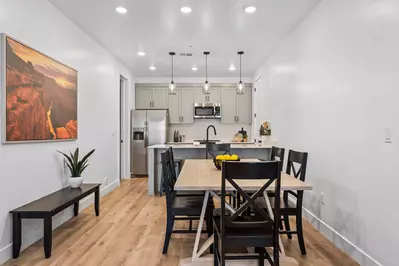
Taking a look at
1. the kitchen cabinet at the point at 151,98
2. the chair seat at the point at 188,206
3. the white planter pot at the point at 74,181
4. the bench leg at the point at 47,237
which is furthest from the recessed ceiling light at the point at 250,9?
the kitchen cabinet at the point at 151,98

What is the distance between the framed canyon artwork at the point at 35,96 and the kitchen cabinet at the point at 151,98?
3.94m

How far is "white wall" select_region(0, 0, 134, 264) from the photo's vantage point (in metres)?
2.70

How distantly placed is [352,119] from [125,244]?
98.4 inches

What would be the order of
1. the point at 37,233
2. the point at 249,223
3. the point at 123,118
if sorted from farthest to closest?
the point at 123,118
the point at 37,233
the point at 249,223

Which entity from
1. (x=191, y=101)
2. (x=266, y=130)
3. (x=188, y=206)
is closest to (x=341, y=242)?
(x=188, y=206)

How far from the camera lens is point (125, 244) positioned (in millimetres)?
3012

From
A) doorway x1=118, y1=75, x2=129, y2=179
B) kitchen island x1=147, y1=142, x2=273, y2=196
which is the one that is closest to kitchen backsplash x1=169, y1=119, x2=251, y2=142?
doorway x1=118, y1=75, x2=129, y2=179

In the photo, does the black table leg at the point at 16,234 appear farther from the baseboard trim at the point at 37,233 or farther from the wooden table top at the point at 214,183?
the wooden table top at the point at 214,183

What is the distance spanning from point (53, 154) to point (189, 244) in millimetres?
1885

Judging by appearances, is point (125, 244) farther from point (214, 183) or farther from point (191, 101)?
point (191, 101)

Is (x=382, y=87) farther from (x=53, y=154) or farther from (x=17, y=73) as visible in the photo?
(x=53, y=154)

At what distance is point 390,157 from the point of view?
7.13 feet

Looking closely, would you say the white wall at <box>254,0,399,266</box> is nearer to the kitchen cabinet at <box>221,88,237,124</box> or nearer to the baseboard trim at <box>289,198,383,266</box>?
the baseboard trim at <box>289,198,383,266</box>

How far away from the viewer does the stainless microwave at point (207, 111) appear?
7.92m
